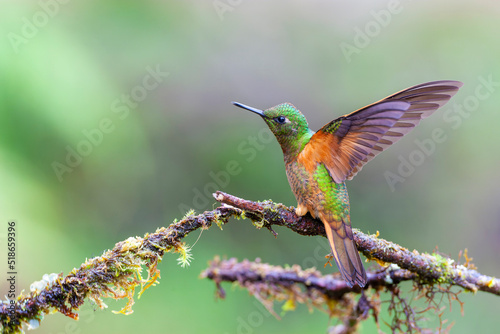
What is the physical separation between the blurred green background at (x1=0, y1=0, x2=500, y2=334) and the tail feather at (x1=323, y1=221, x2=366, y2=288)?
206 cm

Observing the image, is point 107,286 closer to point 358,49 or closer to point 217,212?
point 217,212

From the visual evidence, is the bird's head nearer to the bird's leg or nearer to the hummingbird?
the hummingbird

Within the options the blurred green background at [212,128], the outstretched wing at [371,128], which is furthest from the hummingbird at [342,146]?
the blurred green background at [212,128]

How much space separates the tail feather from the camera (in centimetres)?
153

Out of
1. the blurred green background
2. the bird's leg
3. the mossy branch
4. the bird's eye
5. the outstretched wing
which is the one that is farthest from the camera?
the blurred green background

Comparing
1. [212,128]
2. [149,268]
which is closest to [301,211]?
[149,268]

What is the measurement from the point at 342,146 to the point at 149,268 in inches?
34.2

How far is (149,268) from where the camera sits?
55.5 inches

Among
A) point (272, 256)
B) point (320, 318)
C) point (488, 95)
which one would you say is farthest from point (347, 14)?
point (320, 318)

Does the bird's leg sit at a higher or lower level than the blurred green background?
lower

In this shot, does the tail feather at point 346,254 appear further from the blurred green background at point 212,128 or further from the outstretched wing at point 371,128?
the blurred green background at point 212,128

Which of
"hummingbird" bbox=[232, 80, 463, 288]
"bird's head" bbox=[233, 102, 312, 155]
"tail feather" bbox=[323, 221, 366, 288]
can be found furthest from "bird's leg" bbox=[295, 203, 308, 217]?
"bird's head" bbox=[233, 102, 312, 155]

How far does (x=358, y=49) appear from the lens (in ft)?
15.2

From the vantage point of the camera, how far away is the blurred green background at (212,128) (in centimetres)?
351
